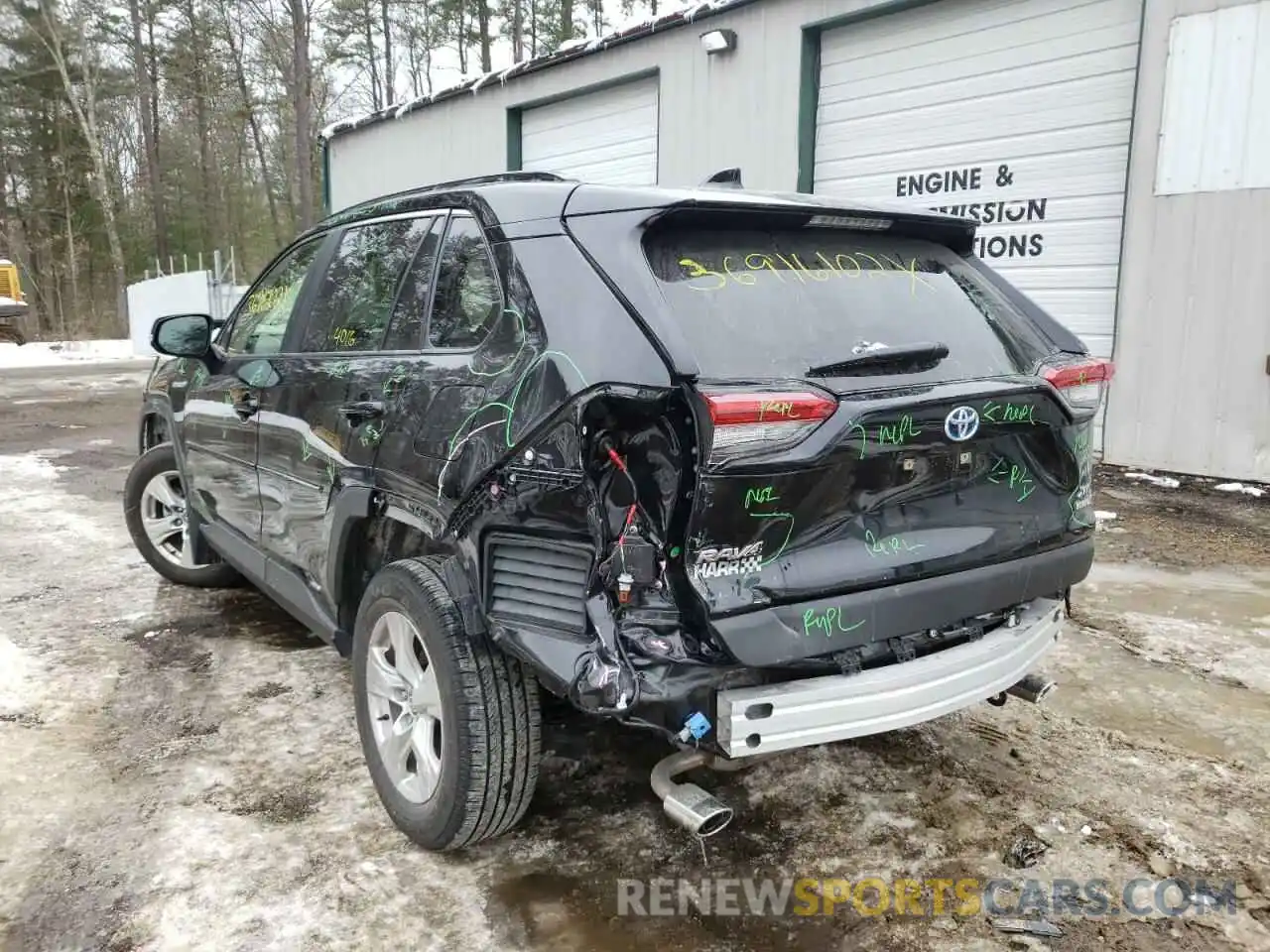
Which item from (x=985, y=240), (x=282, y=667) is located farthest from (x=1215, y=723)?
(x=985, y=240)

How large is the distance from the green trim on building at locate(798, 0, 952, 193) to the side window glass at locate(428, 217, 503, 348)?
7674 millimetres

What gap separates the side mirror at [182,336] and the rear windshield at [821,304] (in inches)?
100

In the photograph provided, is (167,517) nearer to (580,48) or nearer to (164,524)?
(164,524)

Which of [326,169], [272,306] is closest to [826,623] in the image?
[272,306]

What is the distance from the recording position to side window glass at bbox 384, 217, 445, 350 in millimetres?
2895

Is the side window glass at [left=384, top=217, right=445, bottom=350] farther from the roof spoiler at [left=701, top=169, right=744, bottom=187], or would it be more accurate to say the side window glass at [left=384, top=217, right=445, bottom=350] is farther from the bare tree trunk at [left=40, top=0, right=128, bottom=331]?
the bare tree trunk at [left=40, top=0, right=128, bottom=331]

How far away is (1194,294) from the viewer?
724cm

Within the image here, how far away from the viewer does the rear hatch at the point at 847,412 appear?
211cm

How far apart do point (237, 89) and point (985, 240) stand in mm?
30604

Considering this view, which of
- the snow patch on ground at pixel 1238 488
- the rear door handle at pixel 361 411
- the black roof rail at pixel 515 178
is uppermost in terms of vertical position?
the black roof rail at pixel 515 178

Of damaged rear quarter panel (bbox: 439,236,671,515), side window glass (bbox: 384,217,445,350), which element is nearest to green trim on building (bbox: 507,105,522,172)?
side window glass (bbox: 384,217,445,350)

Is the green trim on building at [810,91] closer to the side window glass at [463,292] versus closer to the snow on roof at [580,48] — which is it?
the snow on roof at [580,48]

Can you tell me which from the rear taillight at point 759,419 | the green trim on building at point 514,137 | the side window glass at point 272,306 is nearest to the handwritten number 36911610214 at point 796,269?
the rear taillight at point 759,419

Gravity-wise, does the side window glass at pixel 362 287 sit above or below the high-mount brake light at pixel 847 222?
below
